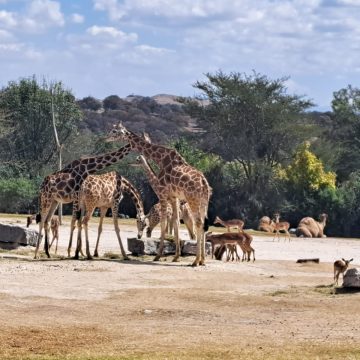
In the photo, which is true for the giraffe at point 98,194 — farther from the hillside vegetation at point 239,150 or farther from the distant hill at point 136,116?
the distant hill at point 136,116

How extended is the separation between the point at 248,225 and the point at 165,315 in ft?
Result: 127

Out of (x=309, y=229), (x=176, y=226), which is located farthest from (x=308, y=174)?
(x=176, y=226)

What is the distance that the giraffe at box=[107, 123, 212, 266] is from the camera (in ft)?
87.3

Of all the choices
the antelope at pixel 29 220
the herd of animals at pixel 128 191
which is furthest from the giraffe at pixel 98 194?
the antelope at pixel 29 220

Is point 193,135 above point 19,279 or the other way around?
above

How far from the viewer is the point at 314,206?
57000 mm

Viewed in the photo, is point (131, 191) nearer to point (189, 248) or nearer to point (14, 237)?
point (189, 248)

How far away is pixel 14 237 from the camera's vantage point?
29.1 meters

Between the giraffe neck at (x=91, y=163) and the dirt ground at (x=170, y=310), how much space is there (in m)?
2.24

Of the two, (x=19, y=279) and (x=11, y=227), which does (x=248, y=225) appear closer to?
(x=11, y=227)

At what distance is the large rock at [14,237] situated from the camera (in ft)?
95.3

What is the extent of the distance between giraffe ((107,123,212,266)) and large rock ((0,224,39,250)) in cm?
362

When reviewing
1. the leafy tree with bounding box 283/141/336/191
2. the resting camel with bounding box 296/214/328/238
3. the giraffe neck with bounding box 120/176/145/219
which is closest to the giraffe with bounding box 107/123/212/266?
the giraffe neck with bounding box 120/176/145/219

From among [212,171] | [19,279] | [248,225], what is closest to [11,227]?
[19,279]
